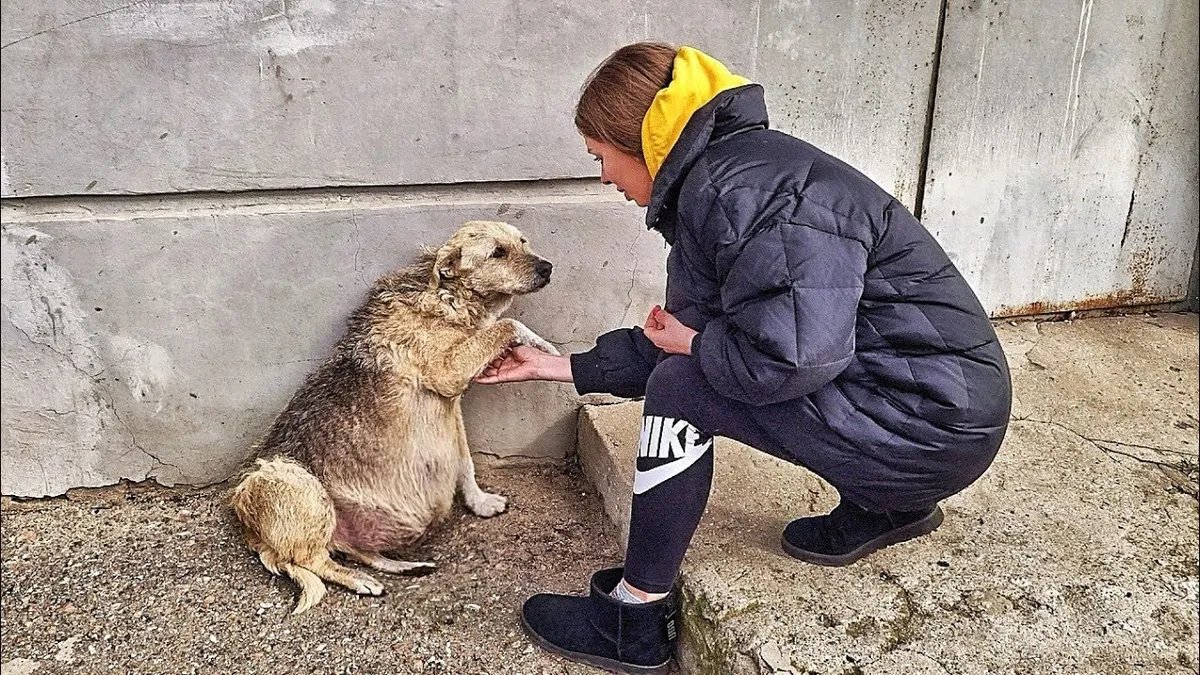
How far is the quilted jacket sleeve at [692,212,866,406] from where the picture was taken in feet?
7.66

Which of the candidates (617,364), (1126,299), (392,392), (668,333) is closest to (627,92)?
(668,333)

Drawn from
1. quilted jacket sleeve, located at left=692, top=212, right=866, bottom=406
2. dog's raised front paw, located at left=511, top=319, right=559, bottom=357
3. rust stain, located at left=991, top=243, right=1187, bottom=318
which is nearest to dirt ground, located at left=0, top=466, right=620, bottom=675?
dog's raised front paw, located at left=511, top=319, right=559, bottom=357

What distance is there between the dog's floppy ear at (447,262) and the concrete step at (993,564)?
2.75 feet

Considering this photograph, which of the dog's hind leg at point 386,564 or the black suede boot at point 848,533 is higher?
the black suede boot at point 848,533

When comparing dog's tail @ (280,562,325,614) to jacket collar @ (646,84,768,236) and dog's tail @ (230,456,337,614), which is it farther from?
jacket collar @ (646,84,768,236)

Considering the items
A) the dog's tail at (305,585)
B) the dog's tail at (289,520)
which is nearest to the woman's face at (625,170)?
the dog's tail at (289,520)

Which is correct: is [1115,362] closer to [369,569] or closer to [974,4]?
[974,4]

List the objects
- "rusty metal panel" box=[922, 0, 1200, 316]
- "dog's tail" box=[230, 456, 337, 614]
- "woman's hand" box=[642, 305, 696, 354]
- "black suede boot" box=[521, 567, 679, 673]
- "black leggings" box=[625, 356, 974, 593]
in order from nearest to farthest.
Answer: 1. "black leggings" box=[625, 356, 974, 593]
2. "woman's hand" box=[642, 305, 696, 354]
3. "black suede boot" box=[521, 567, 679, 673]
4. "dog's tail" box=[230, 456, 337, 614]
5. "rusty metal panel" box=[922, 0, 1200, 316]

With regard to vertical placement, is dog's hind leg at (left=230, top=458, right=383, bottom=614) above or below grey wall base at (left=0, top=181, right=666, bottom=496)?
below

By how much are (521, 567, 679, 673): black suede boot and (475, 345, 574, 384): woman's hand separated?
0.72 m

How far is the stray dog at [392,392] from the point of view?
352 centimetres

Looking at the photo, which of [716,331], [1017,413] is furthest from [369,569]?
[1017,413]

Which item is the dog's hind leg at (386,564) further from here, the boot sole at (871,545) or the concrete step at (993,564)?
the boot sole at (871,545)

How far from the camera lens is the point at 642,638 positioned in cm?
297
